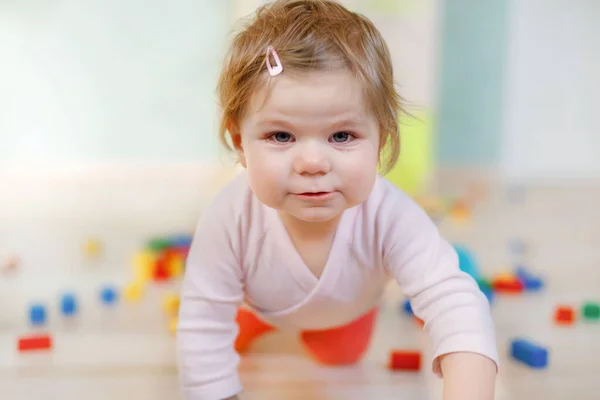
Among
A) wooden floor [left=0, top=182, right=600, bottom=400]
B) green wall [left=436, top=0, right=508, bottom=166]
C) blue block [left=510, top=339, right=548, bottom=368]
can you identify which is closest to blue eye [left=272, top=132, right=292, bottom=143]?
wooden floor [left=0, top=182, right=600, bottom=400]

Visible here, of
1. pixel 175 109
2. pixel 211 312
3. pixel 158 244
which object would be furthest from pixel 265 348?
pixel 175 109

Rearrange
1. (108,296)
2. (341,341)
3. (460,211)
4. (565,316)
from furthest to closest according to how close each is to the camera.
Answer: (460,211)
(108,296)
(565,316)
(341,341)

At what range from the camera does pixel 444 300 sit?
78 centimetres

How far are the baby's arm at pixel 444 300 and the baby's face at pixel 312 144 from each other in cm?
11

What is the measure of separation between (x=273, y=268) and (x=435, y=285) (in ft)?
0.71

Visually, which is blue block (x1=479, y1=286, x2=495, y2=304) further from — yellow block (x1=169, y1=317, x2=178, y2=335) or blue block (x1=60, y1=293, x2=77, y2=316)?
blue block (x1=60, y1=293, x2=77, y2=316)

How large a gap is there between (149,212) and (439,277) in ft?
6.05

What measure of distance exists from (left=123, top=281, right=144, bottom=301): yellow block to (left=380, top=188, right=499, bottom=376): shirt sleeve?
75cm

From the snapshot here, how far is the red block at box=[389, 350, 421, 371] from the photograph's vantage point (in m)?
1.05

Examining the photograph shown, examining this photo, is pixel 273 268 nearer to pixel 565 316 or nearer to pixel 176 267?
pixel 565 316

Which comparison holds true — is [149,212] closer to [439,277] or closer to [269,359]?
[269,359]

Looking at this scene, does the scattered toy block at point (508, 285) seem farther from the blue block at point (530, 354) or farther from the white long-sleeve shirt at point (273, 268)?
the white long-sleeve shirt at point (273, 268)

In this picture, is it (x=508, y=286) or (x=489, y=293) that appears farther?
(x=508, y=286)

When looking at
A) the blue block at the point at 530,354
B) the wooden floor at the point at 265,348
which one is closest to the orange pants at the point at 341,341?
the wooden floor at the point at 265,348
